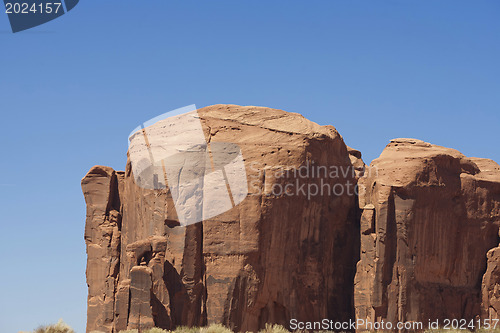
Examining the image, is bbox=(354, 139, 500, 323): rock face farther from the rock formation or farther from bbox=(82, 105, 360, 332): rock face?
bbox=(82, 105, 360, 332): rock face

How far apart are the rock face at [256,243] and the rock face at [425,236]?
1.49m

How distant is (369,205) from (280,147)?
17.5 feet

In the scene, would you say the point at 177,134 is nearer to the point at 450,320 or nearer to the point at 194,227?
the point at 194,227

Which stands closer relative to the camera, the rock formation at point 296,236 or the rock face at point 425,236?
the rock formation at point 296,236

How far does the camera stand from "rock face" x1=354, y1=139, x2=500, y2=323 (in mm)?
46875

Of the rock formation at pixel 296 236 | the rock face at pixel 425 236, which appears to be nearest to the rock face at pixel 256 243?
the rock formation at pixel 296 236

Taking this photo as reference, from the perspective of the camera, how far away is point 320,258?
152 ft

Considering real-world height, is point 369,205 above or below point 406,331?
above

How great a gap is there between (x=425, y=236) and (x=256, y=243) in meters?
8.08

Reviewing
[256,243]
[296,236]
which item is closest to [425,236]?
[296,236]

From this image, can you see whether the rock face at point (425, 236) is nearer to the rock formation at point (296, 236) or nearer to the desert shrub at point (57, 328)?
the rock formation at point (296, 236)

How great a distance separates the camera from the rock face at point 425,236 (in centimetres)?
4688

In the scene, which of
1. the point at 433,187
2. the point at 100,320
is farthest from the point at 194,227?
the point at 433,187

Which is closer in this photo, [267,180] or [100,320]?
[267,180]
